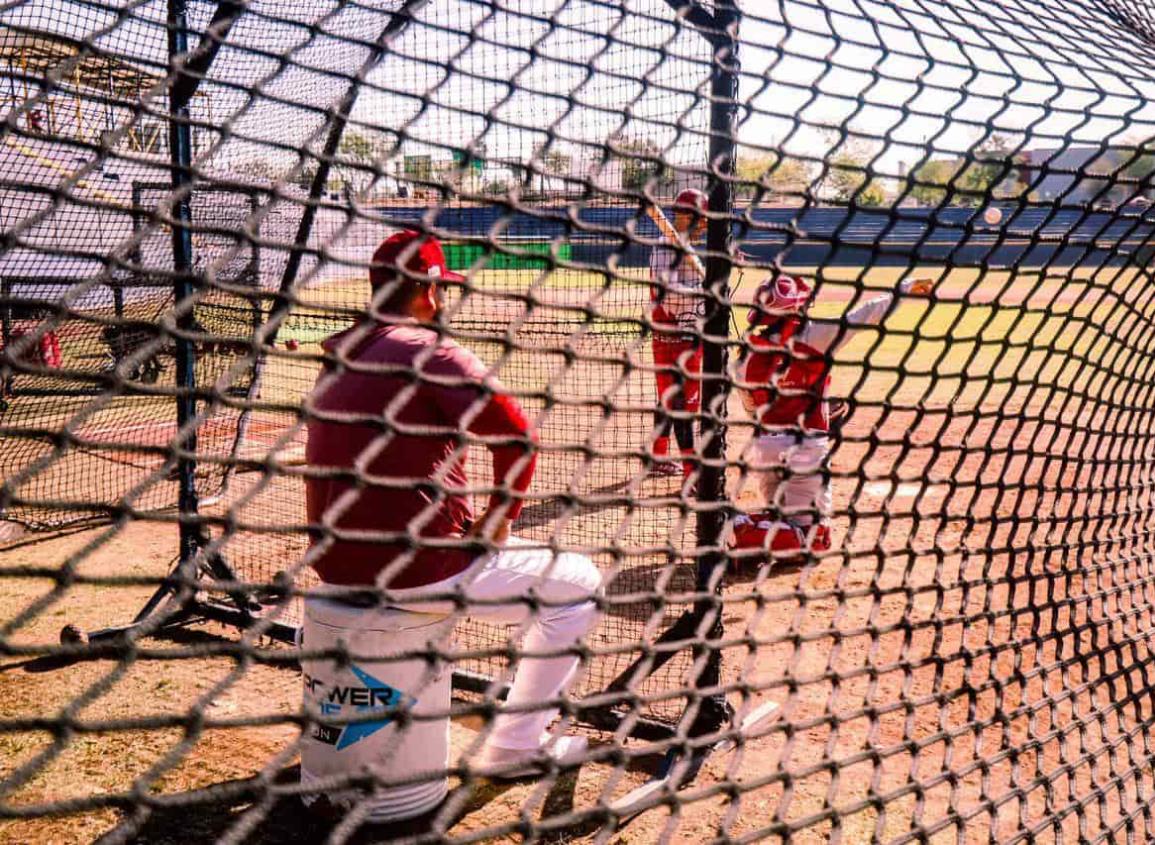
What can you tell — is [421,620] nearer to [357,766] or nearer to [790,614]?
[357,766]

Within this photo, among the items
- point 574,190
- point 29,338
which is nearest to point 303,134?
point 574,190

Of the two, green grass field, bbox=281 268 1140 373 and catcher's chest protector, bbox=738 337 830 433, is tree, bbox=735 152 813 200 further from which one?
catcher's chest protector, bbox=738 337 830 433

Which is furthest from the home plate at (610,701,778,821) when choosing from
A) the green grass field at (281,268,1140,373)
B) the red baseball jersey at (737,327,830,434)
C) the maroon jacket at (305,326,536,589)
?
the green grass field at (281,268,1140,373)

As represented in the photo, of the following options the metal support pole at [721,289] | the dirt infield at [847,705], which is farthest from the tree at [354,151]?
the dirt infield at [847,705]

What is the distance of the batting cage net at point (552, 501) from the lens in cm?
144

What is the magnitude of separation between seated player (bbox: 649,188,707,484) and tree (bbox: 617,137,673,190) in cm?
9

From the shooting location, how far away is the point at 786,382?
501 centimetres

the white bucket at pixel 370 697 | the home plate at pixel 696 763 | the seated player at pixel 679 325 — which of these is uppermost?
the seated player at pixel 679 325

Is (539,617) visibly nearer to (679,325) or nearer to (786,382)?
(679,325)

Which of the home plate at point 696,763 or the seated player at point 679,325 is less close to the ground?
the seated player at point 679,325

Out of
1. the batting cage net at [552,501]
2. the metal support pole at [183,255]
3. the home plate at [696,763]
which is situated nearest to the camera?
the batting cage net at [552,501]

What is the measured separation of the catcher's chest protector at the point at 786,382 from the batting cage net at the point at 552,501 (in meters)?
0.03

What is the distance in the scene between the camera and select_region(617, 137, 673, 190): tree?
1.85 m

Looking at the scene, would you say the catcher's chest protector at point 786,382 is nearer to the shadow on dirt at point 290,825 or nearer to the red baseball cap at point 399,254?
the red baseball cap at point 399,254
